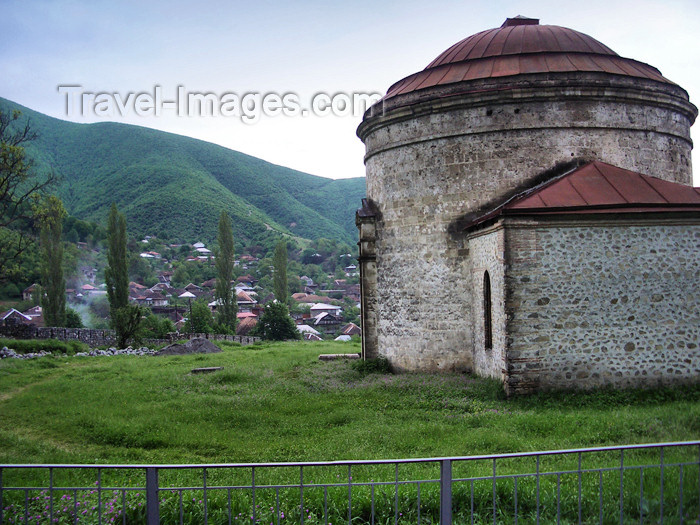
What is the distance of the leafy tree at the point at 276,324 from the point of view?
125ft

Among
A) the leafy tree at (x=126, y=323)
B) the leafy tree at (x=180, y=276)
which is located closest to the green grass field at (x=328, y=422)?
the leafy tree at (x=126, y=323)

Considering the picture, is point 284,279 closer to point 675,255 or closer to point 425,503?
point 675,255

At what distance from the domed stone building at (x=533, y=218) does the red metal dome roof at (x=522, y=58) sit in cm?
6

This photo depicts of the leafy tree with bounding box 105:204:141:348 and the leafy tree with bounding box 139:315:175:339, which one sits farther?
the leafy tree with bounding box 105:204:141:348

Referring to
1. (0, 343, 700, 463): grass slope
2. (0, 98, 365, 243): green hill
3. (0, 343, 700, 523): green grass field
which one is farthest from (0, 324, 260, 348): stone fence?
(0, 98, 365, 243): green hill

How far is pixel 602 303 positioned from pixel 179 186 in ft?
298

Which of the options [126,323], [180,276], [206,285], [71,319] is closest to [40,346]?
[126,323]

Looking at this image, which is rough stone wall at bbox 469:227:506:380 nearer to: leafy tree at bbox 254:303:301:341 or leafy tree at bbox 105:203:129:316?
leafy tree at bbox 254:303:301:341

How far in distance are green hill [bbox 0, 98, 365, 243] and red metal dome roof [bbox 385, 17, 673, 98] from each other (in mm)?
76925

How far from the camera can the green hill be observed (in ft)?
300

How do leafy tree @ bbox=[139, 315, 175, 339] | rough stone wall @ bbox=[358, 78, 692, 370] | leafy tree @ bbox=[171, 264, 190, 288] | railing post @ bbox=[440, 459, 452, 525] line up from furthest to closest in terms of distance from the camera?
leafy tree @ bbox=[171, 264, 190, 288] < leafy tree @ bbox=[139, 315, 175, 339] < rough stone wall @ bbox=[358, 78, 692, 370] < railing post @ bbox=[440, 459, 452, 525]

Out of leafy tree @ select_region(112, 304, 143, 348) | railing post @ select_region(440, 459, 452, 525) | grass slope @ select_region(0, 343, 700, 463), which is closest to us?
railing post @ select_region(440, 459, 452, 525)

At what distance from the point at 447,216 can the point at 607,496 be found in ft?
29.6

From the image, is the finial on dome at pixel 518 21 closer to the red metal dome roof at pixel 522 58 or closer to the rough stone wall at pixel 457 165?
the red metal dome roof at pixel 522 58
